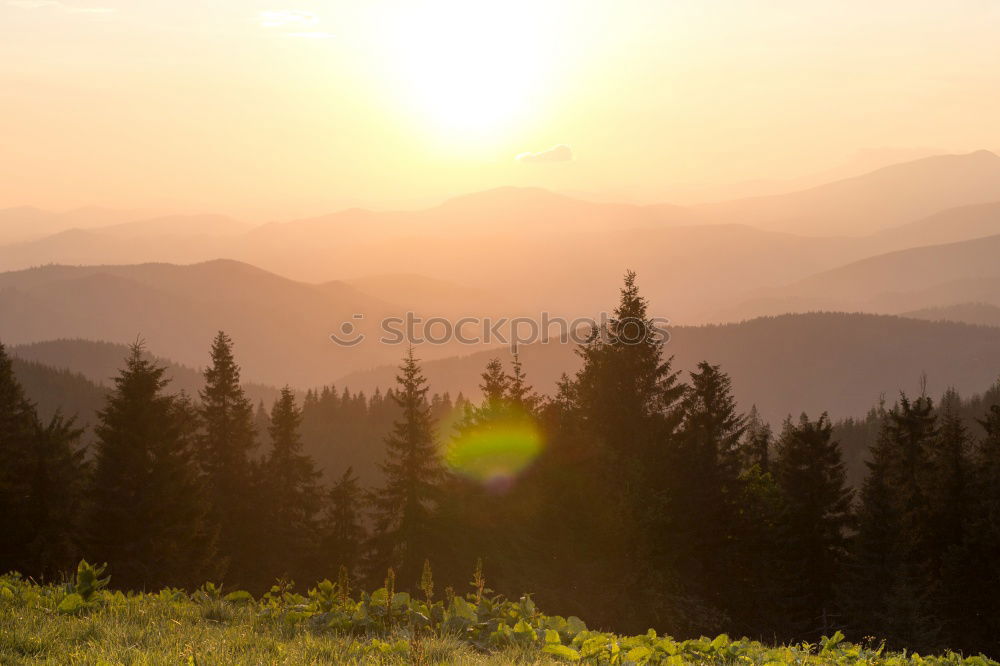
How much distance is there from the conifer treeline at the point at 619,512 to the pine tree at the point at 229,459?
116mm

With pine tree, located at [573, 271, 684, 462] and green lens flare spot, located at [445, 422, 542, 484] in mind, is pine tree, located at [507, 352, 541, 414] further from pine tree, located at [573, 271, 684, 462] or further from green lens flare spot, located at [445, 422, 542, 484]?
pine tree, located at [573, 271, 684, 462]

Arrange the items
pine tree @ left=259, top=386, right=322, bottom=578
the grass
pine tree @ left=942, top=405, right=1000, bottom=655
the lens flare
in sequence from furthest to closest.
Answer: pine tree @ left=259, top=386, right=322, bottom=578
the lens flare
pine tree @ left=942, top=405, right=1000, bottom=655
the grass

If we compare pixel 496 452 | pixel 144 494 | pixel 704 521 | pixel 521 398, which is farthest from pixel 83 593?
pixel 521 398

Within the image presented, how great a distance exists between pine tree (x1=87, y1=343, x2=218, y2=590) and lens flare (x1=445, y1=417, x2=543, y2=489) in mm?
14069

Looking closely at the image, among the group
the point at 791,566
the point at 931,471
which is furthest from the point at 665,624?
the point at 931,471

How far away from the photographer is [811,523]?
41531 mm

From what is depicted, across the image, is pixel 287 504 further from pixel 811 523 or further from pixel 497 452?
pixel 811 523

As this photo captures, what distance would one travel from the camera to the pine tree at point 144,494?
35.1 m

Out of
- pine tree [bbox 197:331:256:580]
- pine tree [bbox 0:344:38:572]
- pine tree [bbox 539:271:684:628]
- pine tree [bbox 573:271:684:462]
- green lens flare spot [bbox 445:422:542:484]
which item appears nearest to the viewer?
pine tree [bbox 0:344:38:572]

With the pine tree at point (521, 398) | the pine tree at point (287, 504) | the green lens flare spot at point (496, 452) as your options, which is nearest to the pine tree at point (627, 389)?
the green lens flare spot at point (496, 452)

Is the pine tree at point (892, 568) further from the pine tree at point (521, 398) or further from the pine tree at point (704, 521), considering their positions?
the pine tree at point (521, 398)

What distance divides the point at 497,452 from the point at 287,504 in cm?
1495

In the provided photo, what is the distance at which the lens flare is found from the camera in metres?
43.8

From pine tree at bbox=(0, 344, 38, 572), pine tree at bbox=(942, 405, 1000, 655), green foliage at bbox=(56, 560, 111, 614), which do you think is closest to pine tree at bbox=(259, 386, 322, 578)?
pine tree at bbox=(0, 344, 38, 572)
